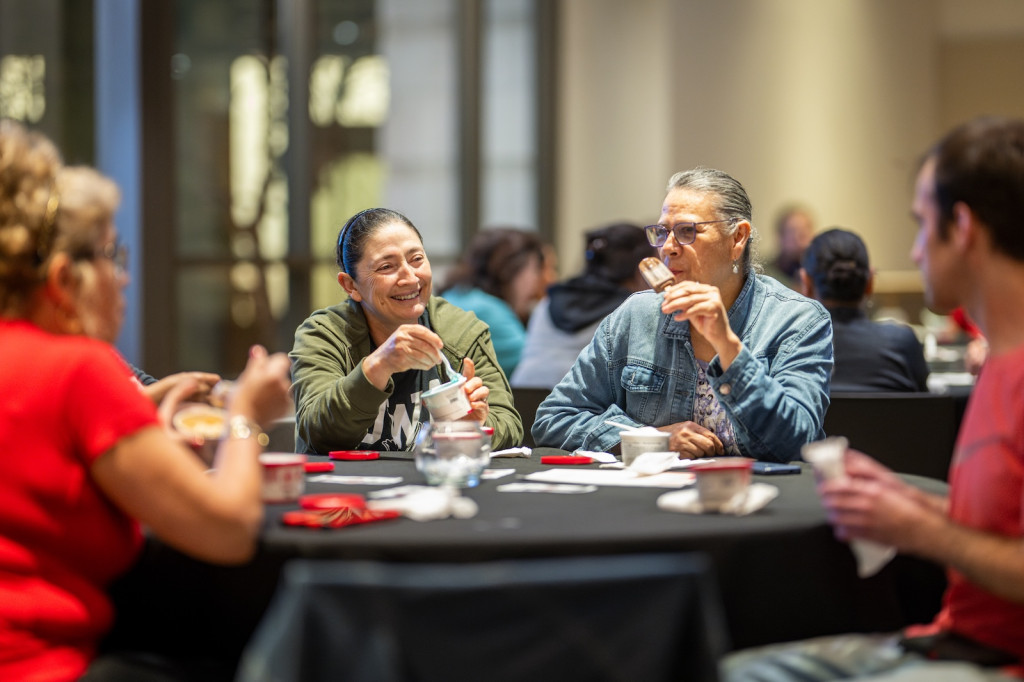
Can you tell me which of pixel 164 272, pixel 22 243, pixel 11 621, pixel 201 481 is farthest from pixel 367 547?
pixel 164 272

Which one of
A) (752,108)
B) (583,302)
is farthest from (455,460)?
(752,108)

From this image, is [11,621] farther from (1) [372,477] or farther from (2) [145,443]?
(1) [372,477]

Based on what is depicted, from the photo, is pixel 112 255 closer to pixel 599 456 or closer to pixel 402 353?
pixel 402 353

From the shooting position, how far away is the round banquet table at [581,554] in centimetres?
169

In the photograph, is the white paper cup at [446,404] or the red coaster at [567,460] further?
the red coaster at [567,460]

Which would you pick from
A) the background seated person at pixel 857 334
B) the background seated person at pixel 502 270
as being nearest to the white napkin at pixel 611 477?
the background seated person at pixel 857 334

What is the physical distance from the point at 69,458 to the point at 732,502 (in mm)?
984

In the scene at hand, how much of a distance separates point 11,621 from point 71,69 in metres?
5.05

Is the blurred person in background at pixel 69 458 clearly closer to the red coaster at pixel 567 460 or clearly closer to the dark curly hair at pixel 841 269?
the red coaster at pixel 567 460

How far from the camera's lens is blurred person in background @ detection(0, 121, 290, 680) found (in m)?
1.63

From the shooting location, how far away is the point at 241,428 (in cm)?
178

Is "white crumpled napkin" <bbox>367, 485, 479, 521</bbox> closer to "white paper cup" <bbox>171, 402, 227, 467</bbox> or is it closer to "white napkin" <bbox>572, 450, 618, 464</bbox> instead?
"white paper cup" <bbox>171, 402, 227, 467</bbox>

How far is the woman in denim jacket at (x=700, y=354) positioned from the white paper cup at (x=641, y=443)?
20 centimetres

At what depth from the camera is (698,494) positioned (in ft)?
6.25
